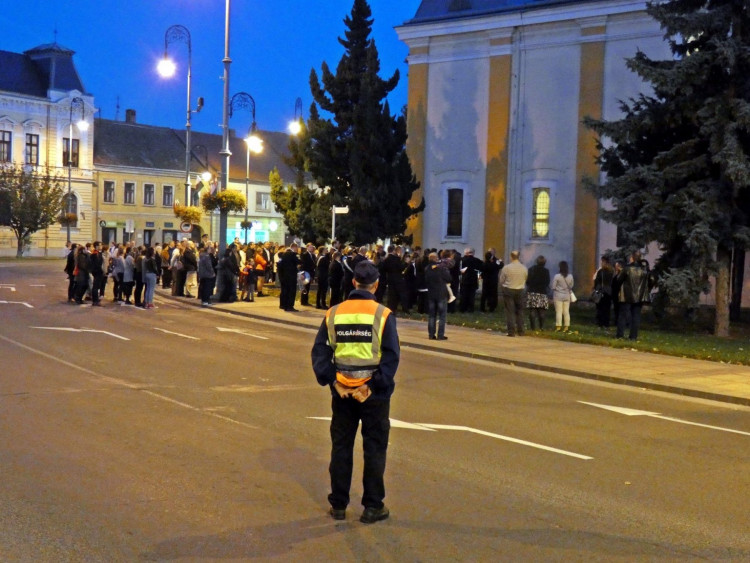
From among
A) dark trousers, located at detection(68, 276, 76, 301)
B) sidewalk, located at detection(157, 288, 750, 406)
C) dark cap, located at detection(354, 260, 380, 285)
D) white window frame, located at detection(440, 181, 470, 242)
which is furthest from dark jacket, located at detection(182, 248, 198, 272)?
dark cap, located at detection(354, 260, 380, 285)

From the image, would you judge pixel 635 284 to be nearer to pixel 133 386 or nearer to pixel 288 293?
pixel 288 293

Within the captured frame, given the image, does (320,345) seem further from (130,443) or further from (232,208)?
(232,208)

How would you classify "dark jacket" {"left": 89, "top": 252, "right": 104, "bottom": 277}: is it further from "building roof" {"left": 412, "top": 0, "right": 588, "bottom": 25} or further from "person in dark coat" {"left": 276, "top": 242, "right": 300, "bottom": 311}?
"building roof" {"left": 412, "top": 0, "right": 588, "bottom": 25}

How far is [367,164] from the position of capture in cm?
3244

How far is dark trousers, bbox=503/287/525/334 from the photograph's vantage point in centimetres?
2052

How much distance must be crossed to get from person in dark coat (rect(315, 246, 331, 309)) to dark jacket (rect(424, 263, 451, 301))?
7230 millimetres

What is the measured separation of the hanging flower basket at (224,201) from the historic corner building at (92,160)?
3795 cm


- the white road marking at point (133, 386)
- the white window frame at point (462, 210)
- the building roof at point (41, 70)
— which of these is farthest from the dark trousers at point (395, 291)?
the building roof at point (41, 70)

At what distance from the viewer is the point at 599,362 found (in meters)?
16.9

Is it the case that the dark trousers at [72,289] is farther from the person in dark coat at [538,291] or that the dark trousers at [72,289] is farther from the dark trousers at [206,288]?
the person in dark coat at [538,291]

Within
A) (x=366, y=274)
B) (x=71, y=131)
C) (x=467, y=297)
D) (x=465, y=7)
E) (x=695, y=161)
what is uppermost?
(x=465, y=7)

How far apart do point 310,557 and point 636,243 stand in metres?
17.7

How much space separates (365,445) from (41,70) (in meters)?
77.9

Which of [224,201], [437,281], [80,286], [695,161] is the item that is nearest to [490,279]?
[695,161]
